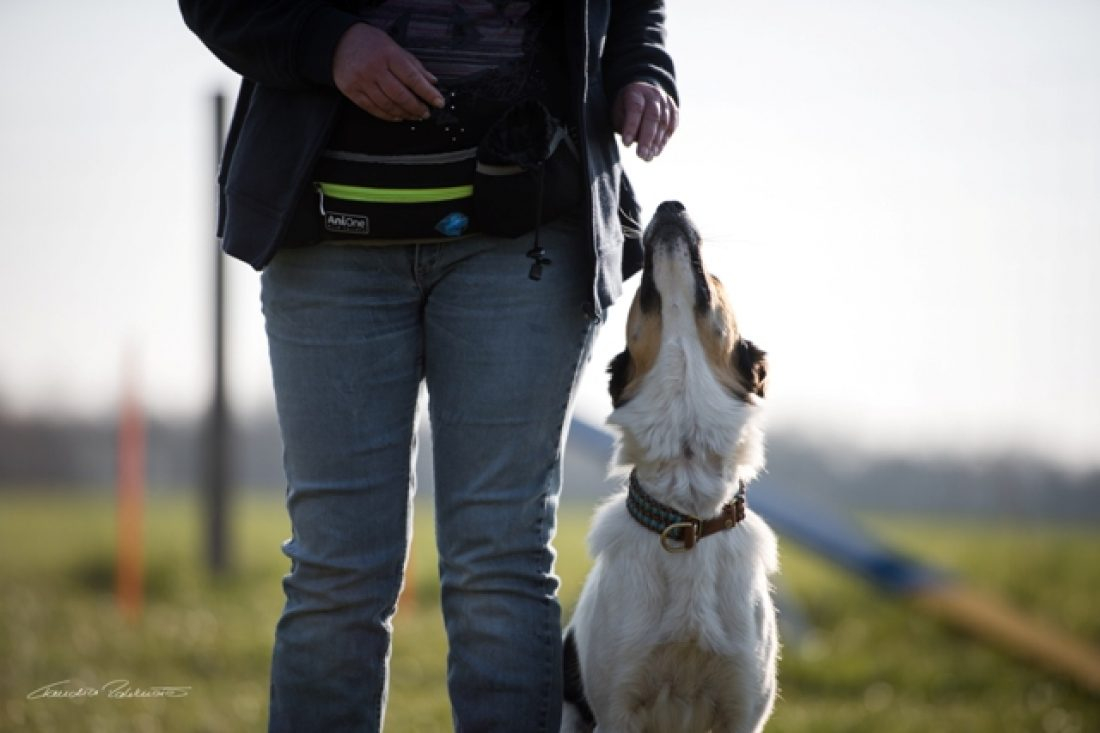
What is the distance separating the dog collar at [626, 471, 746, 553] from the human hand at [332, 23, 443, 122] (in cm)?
118

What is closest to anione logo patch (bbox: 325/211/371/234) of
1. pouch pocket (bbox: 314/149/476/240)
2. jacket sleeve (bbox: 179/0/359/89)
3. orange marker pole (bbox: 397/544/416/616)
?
pouch pocket (bbox: 314/149/476/240)

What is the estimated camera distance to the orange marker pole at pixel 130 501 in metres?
6.77

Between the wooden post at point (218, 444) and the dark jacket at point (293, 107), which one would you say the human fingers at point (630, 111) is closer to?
the dark jacket at point (293, 107)

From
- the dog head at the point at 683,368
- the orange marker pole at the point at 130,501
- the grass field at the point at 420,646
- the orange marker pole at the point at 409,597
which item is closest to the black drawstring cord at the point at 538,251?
the dog head at the point at 683,368

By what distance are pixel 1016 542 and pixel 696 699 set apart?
211 inches

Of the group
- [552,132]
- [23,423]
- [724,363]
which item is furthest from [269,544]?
[552,132]

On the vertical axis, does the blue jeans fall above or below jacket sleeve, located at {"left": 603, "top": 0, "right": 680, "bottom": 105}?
below

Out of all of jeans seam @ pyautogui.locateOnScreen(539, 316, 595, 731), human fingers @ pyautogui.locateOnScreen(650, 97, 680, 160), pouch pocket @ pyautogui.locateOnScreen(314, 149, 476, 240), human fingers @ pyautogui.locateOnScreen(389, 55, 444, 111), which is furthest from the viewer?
human fingers @ pyautogui.locateOnScreen(650, 97, 680, 160)

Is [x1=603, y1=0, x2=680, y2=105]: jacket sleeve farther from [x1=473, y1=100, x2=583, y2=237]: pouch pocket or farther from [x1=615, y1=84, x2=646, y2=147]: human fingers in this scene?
[x1=473, y1=100, x2=583, y2=237]: pouch pocket

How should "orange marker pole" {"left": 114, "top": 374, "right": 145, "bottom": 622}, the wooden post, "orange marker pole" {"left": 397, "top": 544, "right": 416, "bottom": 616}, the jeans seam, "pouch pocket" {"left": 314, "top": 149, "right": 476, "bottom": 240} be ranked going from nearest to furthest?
"pouch pocket" {"left": 314, "top": 149, "right": 476, "bottom": 240} → the jeans seam → "orange marker pole" {"left": 397, "top": 544, "right": 416, "bottom": 616} → "orange marker pole" {"left": 114, "top": 374, "right": 145, "bottom": 622} → the wooden post

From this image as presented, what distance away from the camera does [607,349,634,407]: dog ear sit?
119 inches

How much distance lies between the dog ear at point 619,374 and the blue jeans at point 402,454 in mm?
771

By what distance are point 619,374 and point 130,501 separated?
4679 mm

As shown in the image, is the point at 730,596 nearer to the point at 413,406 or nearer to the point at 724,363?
the point at 724,363
